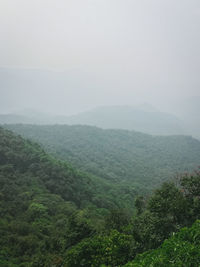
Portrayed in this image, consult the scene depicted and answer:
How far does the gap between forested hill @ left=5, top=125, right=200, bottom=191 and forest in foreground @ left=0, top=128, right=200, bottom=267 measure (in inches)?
1375

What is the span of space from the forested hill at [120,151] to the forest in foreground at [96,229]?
115 ft

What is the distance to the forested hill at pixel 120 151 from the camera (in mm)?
68188

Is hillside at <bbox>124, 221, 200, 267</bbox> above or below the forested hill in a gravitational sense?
above

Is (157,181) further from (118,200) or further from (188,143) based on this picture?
(188,143)

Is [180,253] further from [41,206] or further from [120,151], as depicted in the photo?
[120,151]

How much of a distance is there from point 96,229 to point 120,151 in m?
83.5

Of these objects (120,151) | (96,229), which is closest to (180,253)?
(96,229)

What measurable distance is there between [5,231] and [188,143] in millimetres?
121805

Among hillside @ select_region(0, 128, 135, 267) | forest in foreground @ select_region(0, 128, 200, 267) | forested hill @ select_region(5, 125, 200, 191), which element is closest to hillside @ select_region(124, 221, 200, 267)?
forest in foreground @ select_region(0, 128, 200, 267)

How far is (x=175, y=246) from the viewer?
6.03 metres

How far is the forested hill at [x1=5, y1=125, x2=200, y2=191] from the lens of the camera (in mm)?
68188

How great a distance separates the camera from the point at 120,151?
9706 cm

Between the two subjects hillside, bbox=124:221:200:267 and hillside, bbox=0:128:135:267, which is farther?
hillside, bbox=0:128:135:267

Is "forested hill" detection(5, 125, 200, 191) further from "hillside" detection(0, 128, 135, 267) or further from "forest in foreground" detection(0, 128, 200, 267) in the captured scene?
"forest in foreground" detection(0, 128, 200, 267)
